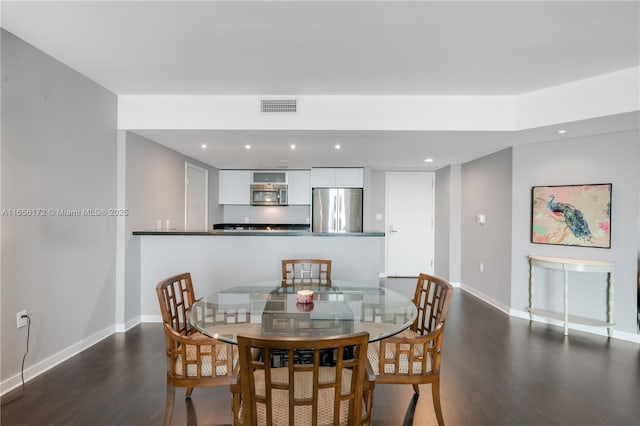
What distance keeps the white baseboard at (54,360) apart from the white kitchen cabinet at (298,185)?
3.49 meters

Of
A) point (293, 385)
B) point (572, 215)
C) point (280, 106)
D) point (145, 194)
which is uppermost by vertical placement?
point (280, 106)

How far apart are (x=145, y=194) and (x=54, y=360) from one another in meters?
1.77

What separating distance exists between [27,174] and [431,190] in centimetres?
560

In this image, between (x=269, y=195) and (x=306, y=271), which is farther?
(x=269, y=195)

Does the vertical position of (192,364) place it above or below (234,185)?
below

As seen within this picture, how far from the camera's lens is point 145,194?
3545 millimetres

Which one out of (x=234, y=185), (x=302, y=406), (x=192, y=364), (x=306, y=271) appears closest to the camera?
(x=302, y=406)

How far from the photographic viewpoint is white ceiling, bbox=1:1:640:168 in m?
1.87

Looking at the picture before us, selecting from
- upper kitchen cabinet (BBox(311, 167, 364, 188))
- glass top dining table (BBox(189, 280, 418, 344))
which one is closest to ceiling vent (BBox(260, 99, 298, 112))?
glass top dining table (BBox(189, 280, 418, 344))

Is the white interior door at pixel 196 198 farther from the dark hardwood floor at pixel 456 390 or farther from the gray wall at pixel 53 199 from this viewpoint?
the dark hardwood floor at pixel 456 390

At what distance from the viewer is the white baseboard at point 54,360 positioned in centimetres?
211

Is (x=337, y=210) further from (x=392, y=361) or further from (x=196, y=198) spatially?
(x=392, y=361)

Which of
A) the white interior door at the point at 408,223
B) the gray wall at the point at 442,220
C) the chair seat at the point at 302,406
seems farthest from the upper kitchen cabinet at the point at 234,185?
the chair seat at the point at 302,406

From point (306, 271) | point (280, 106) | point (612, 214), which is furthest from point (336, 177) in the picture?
point (612, 214)
